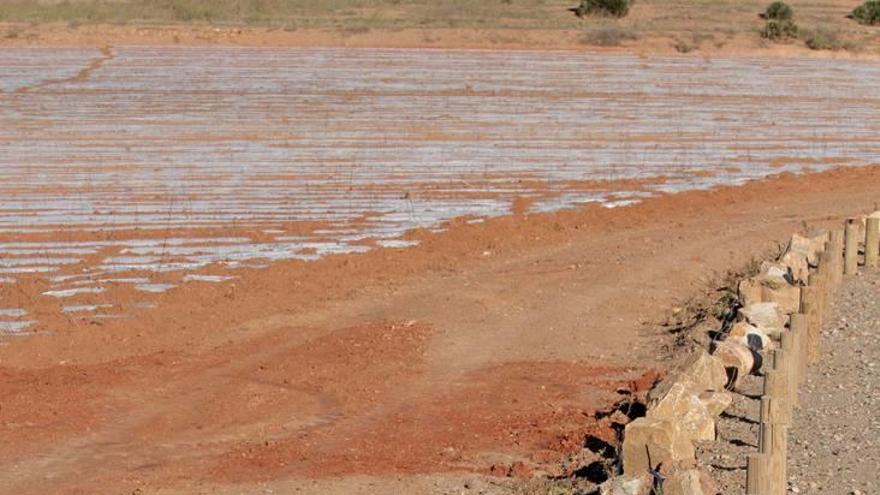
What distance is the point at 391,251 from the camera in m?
15.9

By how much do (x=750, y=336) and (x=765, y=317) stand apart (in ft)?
1.73

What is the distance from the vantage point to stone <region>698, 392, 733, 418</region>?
939cm

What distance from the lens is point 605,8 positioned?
5556 cm

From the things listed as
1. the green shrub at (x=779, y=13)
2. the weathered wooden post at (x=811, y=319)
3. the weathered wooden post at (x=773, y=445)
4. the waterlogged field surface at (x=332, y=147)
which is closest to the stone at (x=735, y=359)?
the weathered wooden post at (x=811, y=319)

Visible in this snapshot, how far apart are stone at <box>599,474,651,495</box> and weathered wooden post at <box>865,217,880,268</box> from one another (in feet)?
25.8

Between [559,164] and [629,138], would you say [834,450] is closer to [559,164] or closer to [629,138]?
[559,164]

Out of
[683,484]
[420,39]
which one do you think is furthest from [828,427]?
[420,39]

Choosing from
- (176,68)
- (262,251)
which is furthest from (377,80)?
(262,251)

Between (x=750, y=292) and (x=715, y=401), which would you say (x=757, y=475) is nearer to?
(x=715, y=401)

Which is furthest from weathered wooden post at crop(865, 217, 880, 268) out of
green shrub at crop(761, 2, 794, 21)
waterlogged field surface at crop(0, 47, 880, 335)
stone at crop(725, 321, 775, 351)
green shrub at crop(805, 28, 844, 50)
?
green shrub at crop(761, 2, 794, 21)

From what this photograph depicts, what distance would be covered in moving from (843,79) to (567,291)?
2527 cm

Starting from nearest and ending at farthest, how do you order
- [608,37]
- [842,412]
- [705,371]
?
1. [705,371]
2. [842,412]
3. [608,37]

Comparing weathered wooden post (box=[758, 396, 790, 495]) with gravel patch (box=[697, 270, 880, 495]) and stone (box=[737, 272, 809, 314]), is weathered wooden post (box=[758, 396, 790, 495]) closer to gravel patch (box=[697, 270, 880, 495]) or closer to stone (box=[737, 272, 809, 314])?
gravel patch (box=[697, 270, 880, 495])

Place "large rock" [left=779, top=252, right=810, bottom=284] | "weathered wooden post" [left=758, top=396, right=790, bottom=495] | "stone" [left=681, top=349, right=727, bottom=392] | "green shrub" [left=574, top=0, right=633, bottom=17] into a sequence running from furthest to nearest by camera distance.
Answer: "green shrub" [left=574, top=0, right=633, bottom=17], "large rock" [left=779, top=252, right=810, bottom=284], "stone" [left=681, top=349, right=727, bottom=392], "weathered wooden post" [left=758, top=396, right=790, bottom=495]
